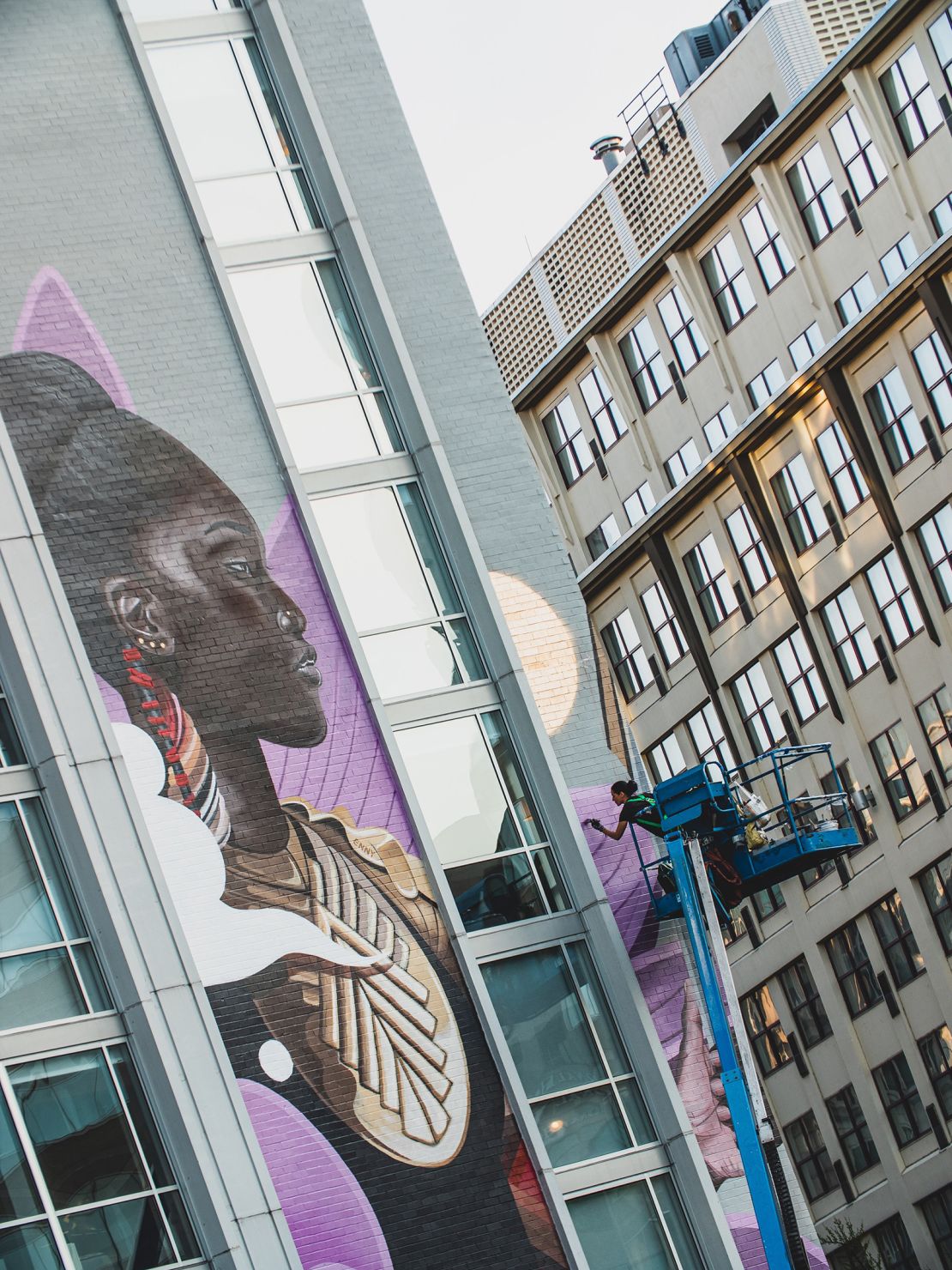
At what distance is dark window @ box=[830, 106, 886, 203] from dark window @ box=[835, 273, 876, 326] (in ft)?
5.78

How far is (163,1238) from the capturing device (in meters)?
22.0

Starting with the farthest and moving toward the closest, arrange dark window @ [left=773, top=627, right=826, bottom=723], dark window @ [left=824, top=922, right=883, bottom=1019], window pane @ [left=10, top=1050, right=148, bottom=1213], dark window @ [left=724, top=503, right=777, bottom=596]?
dark window @ [left=724, top=503, right=777, bottom=596]
dark window @ [left=773, top=627, right=826, bottom=723]
dark window @ [left=824, top=922, right=883, bottom=1019]
window pane @ [left=10, top=1050, right=148, bottom=1213]

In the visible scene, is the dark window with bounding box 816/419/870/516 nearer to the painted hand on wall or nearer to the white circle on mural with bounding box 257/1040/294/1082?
the painted hand on wall

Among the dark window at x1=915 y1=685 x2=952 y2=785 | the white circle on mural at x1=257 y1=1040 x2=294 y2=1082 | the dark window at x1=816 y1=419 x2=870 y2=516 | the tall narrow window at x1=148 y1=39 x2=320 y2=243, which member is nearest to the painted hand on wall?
the white circle on mural at x1=257 y1=1040 x2=294 y2=1082

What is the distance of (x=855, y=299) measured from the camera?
139ft

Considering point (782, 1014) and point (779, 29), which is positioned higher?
point (779, 29)

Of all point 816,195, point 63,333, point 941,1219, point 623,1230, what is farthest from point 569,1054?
point 816,195

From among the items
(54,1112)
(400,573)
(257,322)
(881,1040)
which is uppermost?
(257,322)

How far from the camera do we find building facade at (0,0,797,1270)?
22672mm

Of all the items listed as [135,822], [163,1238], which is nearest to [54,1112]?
[163,1238]

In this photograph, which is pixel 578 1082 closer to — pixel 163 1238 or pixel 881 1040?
pixel 163 1238

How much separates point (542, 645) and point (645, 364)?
22645 mm

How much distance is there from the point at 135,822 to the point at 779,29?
29893 mm

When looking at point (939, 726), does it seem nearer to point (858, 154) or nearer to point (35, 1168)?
point (858, 154)
